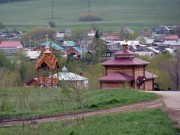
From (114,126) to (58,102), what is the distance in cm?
387

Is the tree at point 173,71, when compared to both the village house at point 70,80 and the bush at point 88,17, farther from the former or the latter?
the bush at point 88,17

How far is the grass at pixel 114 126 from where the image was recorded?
12.4 m

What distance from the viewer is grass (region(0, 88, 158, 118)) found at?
15742 millimetres

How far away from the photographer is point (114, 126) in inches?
511

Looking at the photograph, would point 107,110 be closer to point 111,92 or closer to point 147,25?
point 111,92

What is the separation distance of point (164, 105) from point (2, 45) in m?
66.7

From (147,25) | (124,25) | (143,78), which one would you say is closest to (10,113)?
(143,78)

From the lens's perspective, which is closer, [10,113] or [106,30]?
[10,113]

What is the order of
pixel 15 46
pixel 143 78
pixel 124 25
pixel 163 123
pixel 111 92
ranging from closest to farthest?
pixel 163 123
pixel 111 92
pixel 143 78
pixel 15 46
pixel 124 25

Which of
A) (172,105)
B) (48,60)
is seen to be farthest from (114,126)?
(48,60)

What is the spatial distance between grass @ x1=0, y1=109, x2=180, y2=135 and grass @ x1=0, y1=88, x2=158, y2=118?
5.44 feet

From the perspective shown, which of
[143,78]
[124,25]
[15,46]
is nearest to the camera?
[143,78]

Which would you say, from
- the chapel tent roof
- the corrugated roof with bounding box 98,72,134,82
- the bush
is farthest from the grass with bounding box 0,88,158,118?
the bush

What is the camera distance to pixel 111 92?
18.9 metres
